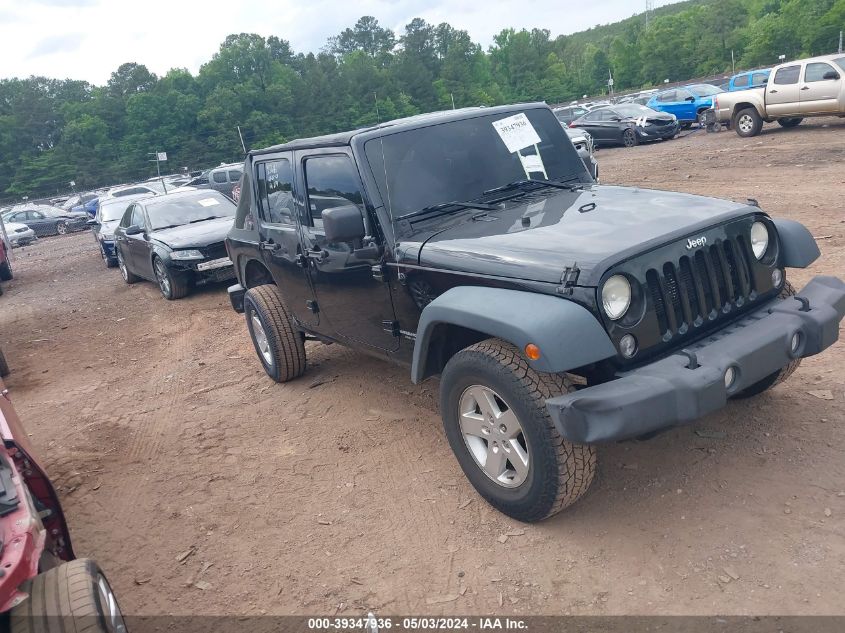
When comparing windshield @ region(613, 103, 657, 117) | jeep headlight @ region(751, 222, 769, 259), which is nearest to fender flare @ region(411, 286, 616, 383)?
jeep headlight @ region(751, 222, 769, 259)

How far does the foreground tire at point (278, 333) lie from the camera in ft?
19.2

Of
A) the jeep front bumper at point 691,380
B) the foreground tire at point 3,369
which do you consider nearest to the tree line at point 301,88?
the foreground tire at point 3,369

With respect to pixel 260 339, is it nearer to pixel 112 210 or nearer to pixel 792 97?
pixel 112 210

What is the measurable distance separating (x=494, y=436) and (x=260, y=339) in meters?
3.49

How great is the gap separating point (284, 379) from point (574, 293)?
11.9ft

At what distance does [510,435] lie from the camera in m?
3.35

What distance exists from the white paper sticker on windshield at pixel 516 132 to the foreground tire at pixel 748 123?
15.9 m

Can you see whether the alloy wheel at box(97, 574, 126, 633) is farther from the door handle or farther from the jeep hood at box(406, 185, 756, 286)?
the door handle

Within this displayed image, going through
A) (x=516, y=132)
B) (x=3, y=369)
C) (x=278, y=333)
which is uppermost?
(x=516, y=132)

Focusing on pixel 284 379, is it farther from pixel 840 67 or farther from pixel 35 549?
pixel 840 67

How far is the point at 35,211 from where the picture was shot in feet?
100

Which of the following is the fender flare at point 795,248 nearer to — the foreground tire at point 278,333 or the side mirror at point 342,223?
the side mirror at point 342,223

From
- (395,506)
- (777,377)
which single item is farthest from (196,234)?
(777,377)

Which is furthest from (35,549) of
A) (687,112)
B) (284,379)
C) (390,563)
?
(687,112)
